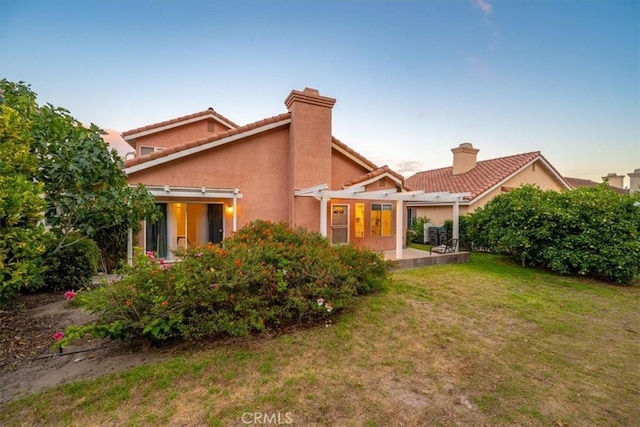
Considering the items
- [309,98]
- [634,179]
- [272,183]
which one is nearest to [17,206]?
[272,183]

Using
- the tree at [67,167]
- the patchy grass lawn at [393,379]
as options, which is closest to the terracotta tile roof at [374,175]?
the patchy grass lawn at [393,379]

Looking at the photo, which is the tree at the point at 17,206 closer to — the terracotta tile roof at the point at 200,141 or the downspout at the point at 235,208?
the terracotta tile roof at the point at 200,141

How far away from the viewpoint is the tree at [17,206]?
361 centimetres

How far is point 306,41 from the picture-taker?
12.9 m

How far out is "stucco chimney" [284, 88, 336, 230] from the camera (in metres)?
12.1

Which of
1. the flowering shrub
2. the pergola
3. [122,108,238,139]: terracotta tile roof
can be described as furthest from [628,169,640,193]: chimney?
[122,108,238,139]: terracotta tile roof

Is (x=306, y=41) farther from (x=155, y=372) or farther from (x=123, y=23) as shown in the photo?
(x=155, y=372)

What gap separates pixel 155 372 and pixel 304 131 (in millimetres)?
10378

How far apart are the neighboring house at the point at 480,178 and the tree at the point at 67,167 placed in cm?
1732

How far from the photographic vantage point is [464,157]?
71.8ft


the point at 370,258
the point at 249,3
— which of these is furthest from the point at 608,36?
the point at 249,3

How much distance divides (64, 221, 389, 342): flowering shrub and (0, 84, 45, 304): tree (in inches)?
41.1

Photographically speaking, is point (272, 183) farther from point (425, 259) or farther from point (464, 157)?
point (464, 157)

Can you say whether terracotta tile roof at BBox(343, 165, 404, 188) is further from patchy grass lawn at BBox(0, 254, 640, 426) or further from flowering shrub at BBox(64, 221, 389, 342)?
patchy grass lawn at BBox(0, 254, 640, 426)
